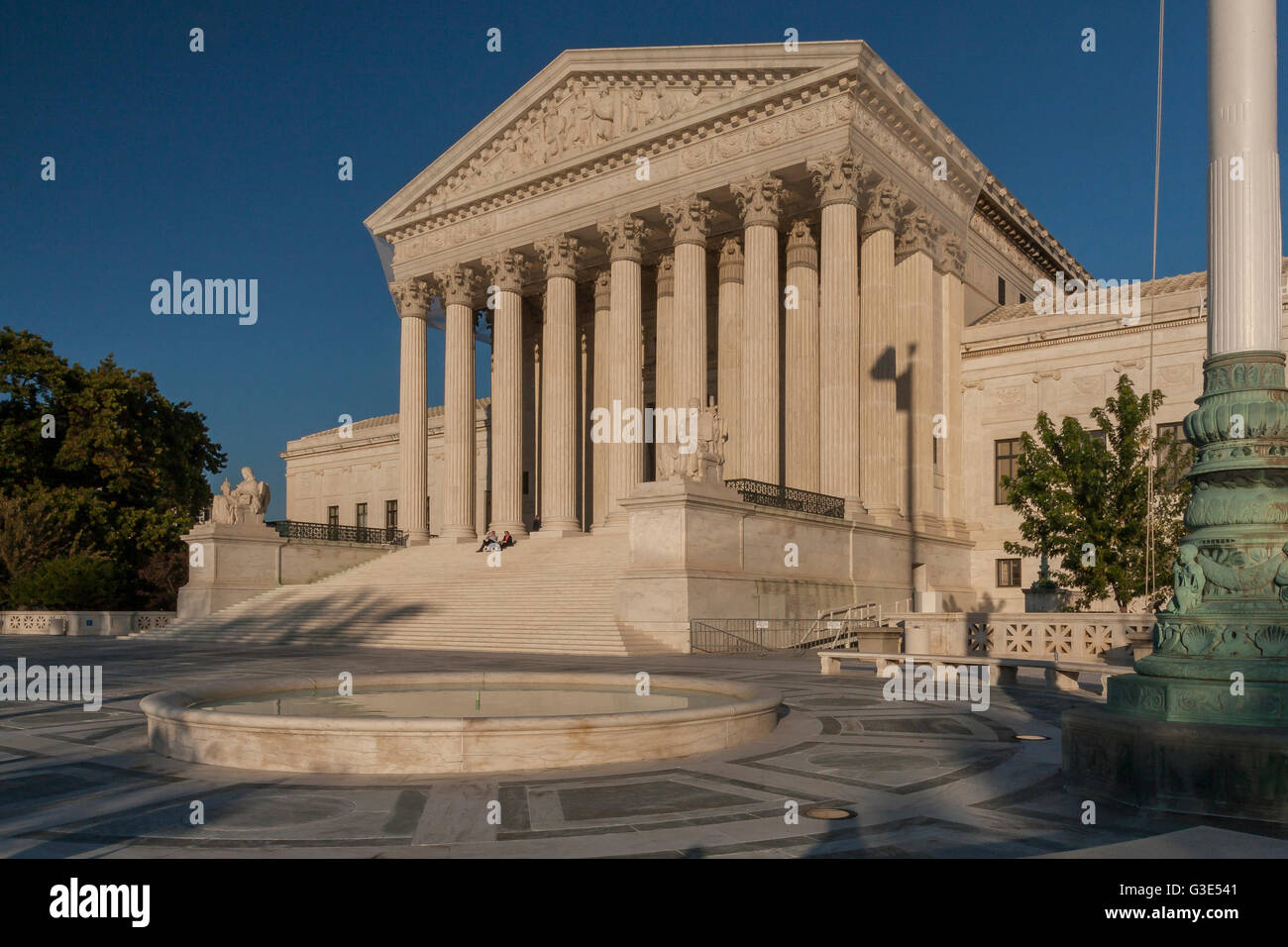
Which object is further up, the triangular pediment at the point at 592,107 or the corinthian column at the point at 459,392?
the triangular pediment at the point at 592,107

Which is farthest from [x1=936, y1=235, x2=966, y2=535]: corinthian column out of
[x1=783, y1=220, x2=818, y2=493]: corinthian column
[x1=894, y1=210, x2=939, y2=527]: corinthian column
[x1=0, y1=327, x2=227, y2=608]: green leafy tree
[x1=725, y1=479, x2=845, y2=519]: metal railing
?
[x1=0, y1=327, x2=227, y2=608]: green leafy tree

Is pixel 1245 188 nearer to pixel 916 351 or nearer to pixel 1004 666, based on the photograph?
pixel 1004 666

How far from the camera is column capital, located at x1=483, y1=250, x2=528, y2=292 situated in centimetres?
4672

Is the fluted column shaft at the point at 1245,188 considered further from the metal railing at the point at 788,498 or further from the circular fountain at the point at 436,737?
the metal railing at the point at 788,498

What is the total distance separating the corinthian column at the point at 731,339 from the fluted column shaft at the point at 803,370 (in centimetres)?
289

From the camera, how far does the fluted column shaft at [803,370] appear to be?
1576 inches

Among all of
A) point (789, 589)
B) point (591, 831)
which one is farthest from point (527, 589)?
point (591, 831)

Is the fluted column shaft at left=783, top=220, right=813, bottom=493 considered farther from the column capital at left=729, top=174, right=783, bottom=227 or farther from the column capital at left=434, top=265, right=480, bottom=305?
the column capital at left=434, top=265, right=480, bottom=305

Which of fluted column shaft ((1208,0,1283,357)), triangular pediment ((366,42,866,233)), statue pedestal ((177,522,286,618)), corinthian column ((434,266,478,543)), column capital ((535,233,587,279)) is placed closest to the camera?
fluted column shaft ((1208,0,1283,357))

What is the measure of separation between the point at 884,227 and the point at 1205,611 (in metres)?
33.2

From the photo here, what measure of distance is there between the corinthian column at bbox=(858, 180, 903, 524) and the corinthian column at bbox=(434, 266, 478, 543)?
18.8 meters

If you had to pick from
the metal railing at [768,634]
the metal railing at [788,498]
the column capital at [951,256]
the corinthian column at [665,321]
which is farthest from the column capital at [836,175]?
the metal railing at [768,634]
